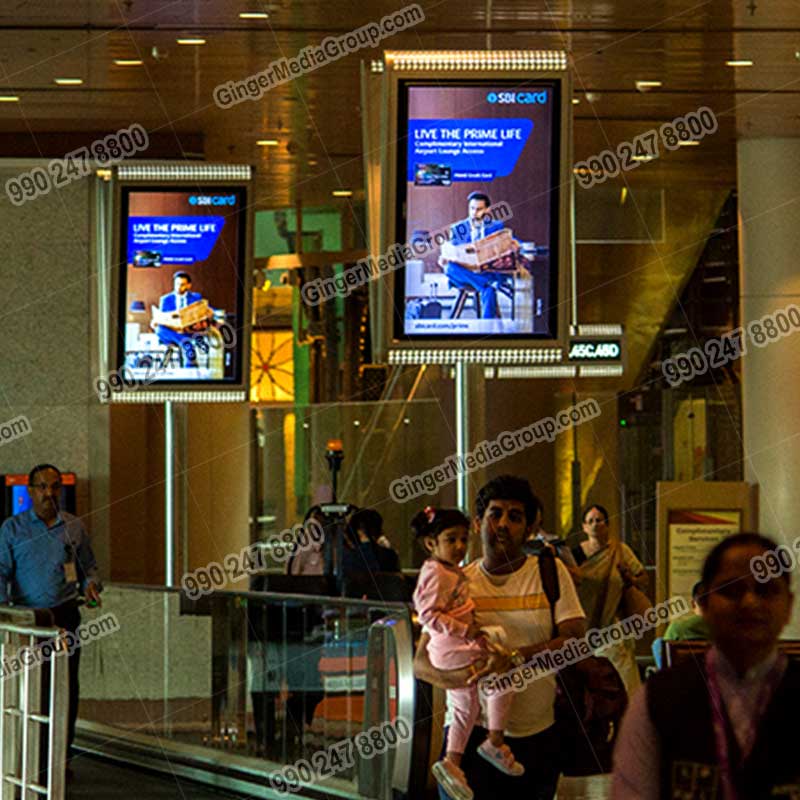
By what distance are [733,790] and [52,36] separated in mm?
9752

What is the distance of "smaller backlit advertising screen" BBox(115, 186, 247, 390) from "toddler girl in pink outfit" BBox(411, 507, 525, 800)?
678 centimetres

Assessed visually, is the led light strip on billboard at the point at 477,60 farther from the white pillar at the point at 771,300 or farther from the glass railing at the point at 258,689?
the white pillar at the point at 771,300

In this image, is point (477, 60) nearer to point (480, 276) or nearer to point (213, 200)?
point (480, 276)

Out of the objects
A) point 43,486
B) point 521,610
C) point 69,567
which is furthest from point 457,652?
point 43,486

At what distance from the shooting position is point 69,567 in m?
10.9

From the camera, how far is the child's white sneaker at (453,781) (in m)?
6.02

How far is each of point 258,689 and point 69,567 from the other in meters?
1.29

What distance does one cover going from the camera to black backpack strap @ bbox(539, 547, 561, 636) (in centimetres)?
591

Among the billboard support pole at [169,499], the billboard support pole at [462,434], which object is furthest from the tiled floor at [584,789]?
the billboard support pole at [169,499]

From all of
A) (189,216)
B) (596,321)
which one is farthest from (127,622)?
(596,321)

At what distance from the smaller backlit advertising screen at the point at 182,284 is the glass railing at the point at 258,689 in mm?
1613

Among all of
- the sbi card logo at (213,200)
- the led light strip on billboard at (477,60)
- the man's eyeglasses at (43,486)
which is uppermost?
the led light strip on billboard at (477,60)

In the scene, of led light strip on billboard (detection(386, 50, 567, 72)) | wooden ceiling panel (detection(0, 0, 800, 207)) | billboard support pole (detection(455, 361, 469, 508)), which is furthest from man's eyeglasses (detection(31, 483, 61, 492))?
led light strip on billboard (detection(386, 50, 567, 72))

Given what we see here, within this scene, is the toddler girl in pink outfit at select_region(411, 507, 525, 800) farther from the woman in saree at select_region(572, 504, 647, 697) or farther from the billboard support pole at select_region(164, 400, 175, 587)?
the billboard support pole at select_region(164, 400, 175, 587)
